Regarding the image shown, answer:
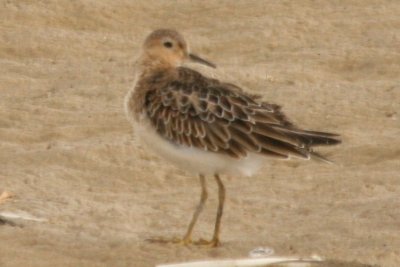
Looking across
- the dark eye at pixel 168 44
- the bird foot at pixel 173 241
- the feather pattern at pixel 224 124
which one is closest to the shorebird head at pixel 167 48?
the dark eye at pixel 168 44

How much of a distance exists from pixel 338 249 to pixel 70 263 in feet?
5.55

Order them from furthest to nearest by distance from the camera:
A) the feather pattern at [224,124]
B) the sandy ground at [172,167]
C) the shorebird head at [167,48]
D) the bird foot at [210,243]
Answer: the shorebird head at [167,48], the sandy ground at [172,167], the bird foot at [210,243], the feather pattern at [224,124]

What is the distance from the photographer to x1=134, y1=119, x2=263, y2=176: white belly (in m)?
8.72

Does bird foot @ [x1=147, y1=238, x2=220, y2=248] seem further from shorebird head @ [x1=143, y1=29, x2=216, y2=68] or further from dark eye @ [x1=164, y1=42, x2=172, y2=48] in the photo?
dark eye @ [x1=164, y1=42, x2=172, y2=48]

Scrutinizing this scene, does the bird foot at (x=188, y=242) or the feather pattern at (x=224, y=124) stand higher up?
the feather pattern at (x=224, y=124)

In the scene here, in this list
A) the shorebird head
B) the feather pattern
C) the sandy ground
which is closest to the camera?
the feather pattern

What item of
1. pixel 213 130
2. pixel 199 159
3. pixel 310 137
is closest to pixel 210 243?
pixel 199 159

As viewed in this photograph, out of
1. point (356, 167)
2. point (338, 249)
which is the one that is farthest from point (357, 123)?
point (338, 249)

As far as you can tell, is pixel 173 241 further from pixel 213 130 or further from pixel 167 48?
pixel 167 48

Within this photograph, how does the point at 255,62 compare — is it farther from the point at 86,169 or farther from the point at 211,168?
the point at 211,168

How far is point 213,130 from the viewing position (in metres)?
8.70

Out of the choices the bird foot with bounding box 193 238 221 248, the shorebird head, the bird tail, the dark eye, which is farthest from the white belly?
the dark eye

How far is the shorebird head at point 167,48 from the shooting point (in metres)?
9.52

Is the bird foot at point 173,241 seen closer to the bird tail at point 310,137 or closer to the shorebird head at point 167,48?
the bird tail at point 310,137
